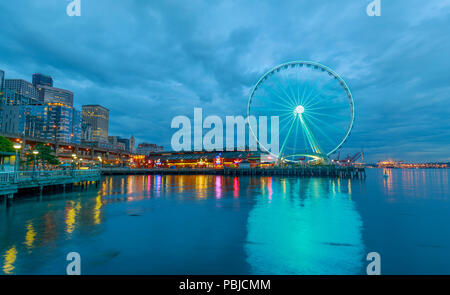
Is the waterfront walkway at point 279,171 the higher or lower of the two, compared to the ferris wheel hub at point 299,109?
lower

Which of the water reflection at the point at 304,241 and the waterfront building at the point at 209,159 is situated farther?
the waterfront building at the point at 209,159

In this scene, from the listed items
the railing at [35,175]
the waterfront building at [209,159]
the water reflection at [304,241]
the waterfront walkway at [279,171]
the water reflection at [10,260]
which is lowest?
the water reflection at [304,241]

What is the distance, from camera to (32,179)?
27.5 m

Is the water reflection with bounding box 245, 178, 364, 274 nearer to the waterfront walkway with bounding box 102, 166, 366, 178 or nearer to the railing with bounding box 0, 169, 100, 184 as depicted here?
the railing with bounding box 0, 169, 100, 184

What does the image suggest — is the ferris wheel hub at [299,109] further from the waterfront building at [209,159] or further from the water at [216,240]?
Answer: the waterfront building at [209,159]

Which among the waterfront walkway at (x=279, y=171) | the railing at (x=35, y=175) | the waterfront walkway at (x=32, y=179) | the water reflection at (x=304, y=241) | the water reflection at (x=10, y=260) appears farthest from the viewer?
the waterfront walkway at (x=279, y=171)

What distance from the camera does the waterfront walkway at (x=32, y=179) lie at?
2212cm

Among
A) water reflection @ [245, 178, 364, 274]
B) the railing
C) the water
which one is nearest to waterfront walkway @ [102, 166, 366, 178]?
the railing

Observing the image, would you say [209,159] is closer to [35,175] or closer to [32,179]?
[35,175]

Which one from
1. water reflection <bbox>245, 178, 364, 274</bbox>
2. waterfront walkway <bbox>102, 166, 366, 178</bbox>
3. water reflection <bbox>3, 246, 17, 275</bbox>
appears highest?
waterfront walkway <bbox>102, 166, 366, 178</bbox>

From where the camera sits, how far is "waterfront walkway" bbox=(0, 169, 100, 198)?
72.6ft

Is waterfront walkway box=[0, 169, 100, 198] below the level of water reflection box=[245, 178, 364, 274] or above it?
above

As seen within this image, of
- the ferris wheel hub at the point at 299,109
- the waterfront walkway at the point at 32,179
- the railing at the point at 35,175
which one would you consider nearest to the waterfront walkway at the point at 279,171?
the ferris wheel hub at the point at 299,109

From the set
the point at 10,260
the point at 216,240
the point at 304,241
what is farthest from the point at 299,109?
the point at 10,260
